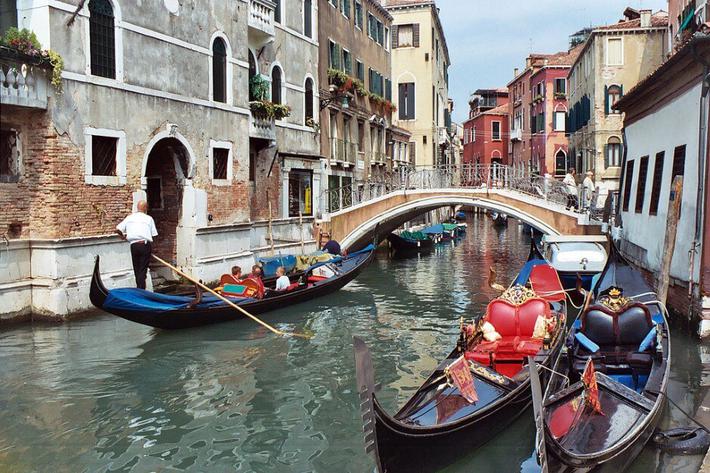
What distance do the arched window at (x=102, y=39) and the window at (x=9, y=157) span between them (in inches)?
50.1

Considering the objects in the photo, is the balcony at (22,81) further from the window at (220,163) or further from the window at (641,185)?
the window at (641,185)

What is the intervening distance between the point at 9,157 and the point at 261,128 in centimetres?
514

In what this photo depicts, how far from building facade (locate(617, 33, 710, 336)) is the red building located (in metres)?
30.3

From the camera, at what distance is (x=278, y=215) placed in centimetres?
1441

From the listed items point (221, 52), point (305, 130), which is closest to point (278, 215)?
point (305, 130)

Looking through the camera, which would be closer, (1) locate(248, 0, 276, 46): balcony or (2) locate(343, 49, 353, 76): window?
(1) locate(248, 0, 276, 46): balcony

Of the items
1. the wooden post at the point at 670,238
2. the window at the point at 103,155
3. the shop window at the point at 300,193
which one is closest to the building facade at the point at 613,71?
the shop window at the point at 300,193

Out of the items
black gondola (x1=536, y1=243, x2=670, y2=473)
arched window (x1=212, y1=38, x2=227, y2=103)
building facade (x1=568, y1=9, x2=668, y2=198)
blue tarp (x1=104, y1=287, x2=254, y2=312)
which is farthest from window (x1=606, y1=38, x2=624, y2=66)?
blue tarp (x1=104, y1=287, x2=254, y2=312)

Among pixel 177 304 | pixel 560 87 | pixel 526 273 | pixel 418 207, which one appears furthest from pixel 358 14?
pixel 560 87

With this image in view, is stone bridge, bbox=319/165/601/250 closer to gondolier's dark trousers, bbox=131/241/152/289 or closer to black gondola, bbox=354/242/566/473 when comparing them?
gondolier's dark trousers, bbox=131/241/152/289

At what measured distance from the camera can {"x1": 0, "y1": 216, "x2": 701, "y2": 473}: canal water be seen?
468cm

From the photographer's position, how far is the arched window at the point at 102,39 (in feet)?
29.3

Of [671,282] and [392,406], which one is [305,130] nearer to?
[671,282]

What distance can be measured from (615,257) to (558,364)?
9.38ft
